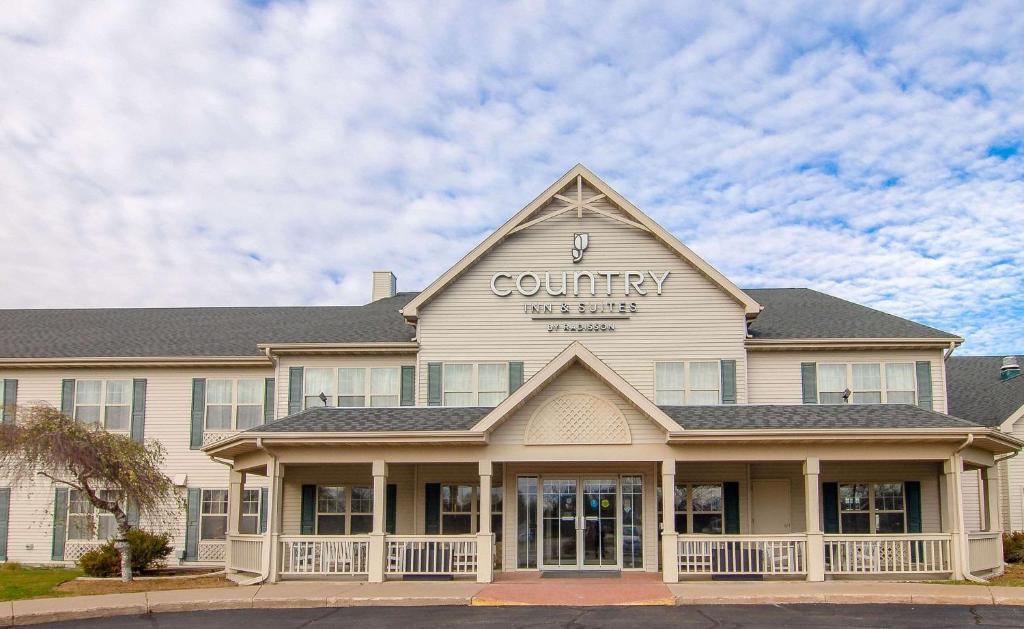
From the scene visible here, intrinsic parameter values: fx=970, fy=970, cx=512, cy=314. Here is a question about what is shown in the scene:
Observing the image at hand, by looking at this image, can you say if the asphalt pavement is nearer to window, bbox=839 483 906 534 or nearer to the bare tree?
the bare tree

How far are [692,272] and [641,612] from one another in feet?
34.0

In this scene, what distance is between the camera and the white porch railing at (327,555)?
20.7 meters

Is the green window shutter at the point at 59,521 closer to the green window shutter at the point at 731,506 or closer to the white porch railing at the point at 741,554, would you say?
the white porch railing at the point at 741,554

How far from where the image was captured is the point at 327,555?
68.2 ft

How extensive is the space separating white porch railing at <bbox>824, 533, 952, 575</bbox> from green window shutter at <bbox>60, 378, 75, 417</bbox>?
20307 mm

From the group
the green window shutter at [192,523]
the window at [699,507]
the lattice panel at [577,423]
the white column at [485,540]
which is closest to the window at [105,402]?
the green window shutter at [192,523]

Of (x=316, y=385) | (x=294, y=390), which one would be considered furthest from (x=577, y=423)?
(x=294, y=390)

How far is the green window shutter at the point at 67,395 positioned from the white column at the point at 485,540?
44.4 feet

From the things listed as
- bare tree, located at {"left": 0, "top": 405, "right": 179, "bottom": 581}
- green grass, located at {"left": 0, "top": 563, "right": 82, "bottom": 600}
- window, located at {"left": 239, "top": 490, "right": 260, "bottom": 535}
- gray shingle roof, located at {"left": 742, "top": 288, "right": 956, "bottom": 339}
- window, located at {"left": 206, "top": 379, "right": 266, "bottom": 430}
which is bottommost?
green grass, located at {"left": 0, "top": 563, "right": 82, "bottom": 600}

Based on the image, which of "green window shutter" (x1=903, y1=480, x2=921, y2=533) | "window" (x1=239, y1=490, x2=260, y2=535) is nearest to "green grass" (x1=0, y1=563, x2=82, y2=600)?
"window" (x1=239, y1=490, x2=260, y2=535)

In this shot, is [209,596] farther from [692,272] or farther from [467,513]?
[692,272]

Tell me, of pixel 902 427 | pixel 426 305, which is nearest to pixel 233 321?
pixel 426 305

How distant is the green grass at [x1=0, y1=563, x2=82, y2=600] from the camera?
63.3ft

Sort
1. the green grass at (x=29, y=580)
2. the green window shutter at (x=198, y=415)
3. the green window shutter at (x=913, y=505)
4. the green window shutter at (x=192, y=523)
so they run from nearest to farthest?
the green grass at (x=29, y=580)
the green window shutter at (x=913, y=505)
the green window shutter at (x=192, y=523)
the green window shutter at (x=198, y=415)
